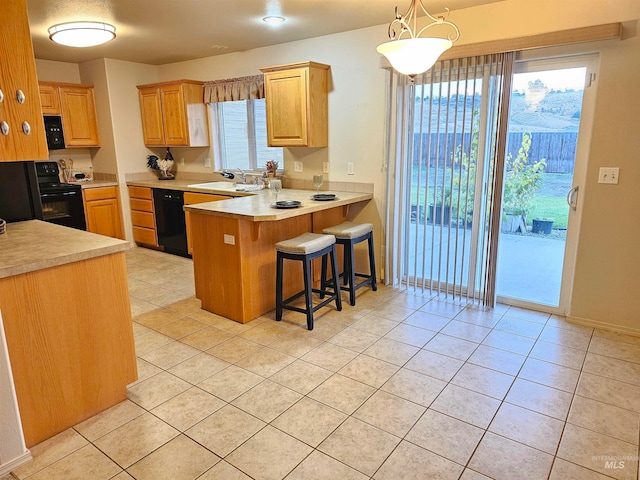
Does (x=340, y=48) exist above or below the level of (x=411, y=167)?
above

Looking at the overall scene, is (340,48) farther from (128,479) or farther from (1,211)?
(128,479)

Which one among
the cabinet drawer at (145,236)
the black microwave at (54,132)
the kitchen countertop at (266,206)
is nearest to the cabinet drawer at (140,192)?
the cabinet drawer at (145,236)

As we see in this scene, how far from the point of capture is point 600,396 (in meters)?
2.34

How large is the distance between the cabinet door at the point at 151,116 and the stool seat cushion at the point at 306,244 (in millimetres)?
3251

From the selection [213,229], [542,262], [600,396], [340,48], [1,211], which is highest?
[340,48]

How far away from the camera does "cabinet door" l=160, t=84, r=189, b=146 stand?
5.22 meters

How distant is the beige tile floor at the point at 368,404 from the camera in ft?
6.10

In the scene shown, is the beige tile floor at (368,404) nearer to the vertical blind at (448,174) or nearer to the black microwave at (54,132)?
the vertical blind at (448,174)

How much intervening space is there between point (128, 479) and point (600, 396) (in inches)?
96.5

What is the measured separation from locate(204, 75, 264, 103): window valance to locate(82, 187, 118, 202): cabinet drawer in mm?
1751

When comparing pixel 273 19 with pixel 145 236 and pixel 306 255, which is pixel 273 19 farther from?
pixel 145 236

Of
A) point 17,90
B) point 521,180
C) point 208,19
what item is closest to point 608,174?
point 521,180

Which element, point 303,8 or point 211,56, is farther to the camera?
point 211,56

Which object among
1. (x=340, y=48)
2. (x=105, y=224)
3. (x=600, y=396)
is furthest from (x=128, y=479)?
(x=105, y=224)
